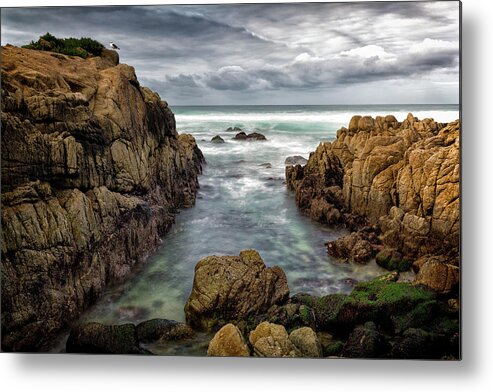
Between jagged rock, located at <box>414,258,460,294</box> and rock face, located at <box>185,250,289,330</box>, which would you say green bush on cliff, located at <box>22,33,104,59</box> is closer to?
rock face, located at <box>185,250,289,330</box>

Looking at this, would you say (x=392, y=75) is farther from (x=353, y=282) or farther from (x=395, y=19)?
(x=353, y=282)

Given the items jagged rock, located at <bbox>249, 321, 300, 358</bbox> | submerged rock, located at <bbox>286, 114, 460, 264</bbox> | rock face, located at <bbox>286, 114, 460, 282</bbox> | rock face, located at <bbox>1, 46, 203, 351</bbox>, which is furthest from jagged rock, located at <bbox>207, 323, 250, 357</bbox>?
submerged rock, located at <bbox>286, 114, 460, 264</bbox>

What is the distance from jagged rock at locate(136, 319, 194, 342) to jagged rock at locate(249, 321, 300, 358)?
2.71 feet

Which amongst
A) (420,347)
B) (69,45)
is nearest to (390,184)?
(420,347)

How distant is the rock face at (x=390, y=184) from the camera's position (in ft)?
18.9

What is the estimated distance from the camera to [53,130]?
239 inches

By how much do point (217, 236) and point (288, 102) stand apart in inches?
81.2

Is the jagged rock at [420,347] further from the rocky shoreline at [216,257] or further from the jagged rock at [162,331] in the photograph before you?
the jagged rock at [162,331]

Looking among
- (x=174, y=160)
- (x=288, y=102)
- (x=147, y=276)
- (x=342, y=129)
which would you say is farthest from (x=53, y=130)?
(x=342, y=129)

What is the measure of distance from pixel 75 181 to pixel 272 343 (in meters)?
3.31

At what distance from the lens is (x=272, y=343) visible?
564 cm

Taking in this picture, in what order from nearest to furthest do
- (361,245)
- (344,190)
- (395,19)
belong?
1. (395,19)
2. (361,245)
3. (344,190)

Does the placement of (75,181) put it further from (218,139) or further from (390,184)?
(390,184)

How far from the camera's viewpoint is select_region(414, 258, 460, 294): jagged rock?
5.56m
